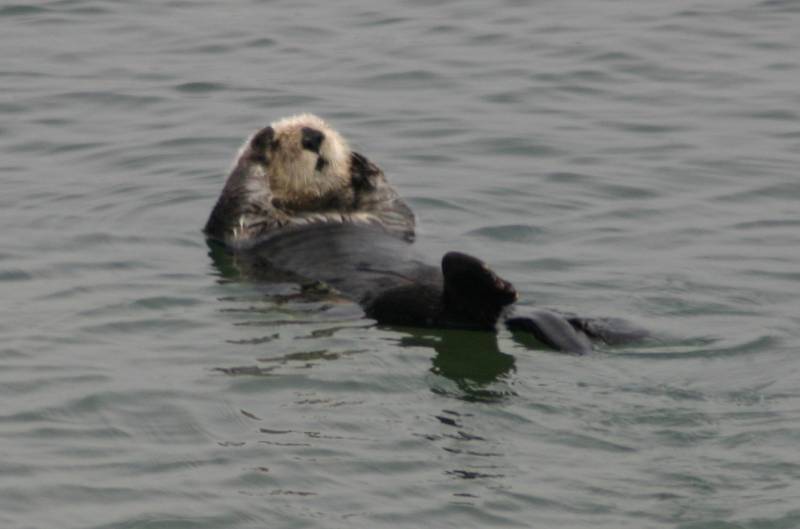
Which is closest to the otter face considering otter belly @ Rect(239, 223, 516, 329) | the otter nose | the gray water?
the otter nose

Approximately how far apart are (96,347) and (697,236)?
3.08 m

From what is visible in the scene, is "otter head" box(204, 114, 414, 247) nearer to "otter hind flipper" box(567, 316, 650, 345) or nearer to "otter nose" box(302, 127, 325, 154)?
"otter nose" box(302, 127, 325, 154)

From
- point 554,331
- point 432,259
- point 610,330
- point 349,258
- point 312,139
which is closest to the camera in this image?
point 554,331

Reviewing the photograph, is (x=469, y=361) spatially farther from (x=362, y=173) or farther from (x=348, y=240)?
(x=362, y=173)

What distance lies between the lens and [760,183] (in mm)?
9039

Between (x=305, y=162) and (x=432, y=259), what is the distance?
80 centimetres

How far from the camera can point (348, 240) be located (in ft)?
23.8

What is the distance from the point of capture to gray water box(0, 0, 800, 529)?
203 inches

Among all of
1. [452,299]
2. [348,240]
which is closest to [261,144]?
[348,240]

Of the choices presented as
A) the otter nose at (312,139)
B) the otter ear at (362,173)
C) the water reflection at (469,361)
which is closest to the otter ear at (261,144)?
the otter nose at (312,139)

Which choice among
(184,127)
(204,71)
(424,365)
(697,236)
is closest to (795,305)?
(697,236)

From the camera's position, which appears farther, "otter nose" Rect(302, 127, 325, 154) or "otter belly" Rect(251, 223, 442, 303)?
"otter nose" Rect(302, 127, 325, 154)

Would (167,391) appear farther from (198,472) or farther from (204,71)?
(204,71)

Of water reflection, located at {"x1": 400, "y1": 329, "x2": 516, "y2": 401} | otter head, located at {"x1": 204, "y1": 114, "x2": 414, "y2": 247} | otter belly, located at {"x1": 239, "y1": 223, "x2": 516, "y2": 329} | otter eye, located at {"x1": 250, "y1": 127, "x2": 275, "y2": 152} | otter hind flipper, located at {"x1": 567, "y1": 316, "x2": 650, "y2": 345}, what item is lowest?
water reflection, located at {"x1": 400, "y1": 329, "x2": 516, "y2": 401}
